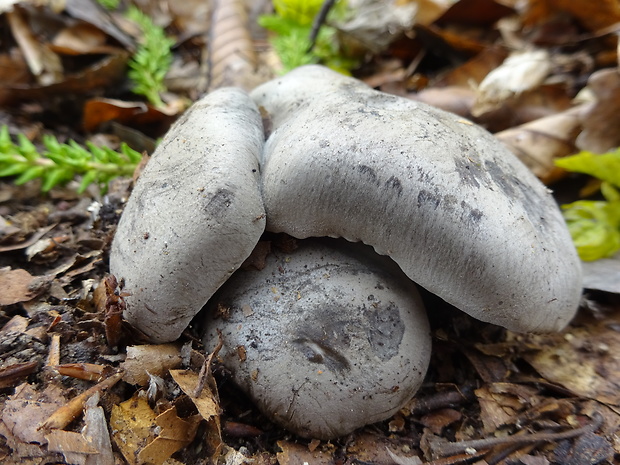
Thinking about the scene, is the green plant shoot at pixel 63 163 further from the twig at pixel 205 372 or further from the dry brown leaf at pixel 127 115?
the twig at pixel 205 372

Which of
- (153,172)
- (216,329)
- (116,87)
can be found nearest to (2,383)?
(216,329)

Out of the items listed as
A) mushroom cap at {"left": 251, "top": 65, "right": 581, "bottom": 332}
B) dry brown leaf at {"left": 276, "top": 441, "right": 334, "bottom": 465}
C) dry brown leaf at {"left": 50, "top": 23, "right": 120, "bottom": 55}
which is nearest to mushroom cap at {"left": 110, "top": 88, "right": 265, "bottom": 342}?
mushroom cap at {"left": 251, "top": 65, "right": 581, "bottom": 332}

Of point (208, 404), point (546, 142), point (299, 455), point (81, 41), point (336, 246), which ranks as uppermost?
point (546, 142)

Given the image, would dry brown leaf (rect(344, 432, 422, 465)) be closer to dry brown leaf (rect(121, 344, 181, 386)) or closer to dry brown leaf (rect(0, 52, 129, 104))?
dry brown leaf (rect(121, 344, 181, 386))

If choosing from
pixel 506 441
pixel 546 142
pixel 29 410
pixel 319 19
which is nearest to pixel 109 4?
pixel 319 19

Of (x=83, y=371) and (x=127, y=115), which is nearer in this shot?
(x=83, y=371)

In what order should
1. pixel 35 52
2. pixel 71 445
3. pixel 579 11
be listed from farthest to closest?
pixel 579 11
pixel 35 52
pixel 71 445

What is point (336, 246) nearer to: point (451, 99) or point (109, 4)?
point (451, 99)

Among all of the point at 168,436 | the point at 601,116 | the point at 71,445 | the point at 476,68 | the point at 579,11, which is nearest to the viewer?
the point at 71,445
